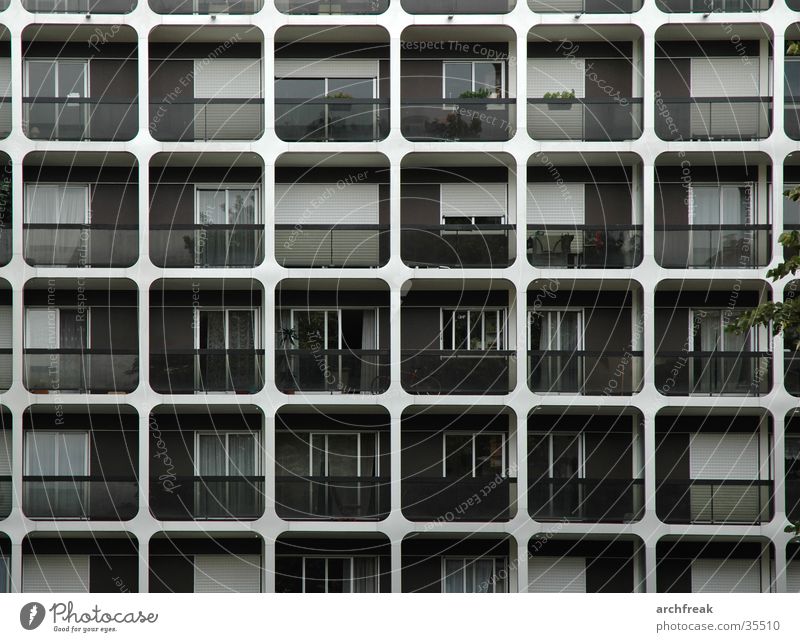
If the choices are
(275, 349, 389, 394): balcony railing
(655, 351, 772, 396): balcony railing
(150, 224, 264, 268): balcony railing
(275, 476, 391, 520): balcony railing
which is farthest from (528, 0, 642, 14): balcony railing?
(275, 476, 391, 520): balcony railing

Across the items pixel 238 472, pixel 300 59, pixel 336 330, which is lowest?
pixel 238 472

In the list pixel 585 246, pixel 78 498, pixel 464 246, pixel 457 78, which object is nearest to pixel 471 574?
pixel 464 246

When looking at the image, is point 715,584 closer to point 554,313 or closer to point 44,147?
point 554,313

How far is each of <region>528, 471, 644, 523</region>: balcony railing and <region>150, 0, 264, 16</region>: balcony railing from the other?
13.1 metres

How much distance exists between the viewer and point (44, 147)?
77.2ft

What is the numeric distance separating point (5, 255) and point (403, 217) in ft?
31.0

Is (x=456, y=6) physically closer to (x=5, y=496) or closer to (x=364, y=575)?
(x=364, y=575)

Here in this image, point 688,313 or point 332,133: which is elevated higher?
point 332,133

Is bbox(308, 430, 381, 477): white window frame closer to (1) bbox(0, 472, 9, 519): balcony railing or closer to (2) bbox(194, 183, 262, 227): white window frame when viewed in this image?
(2) bbox(194, 183, 262, 227): white window frame

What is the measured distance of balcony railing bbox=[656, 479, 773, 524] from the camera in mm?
22891

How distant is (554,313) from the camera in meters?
24.4

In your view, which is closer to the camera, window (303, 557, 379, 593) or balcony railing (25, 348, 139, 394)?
balcony railing (25, 348, 139, 394)

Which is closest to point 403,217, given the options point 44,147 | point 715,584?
point 44,147
